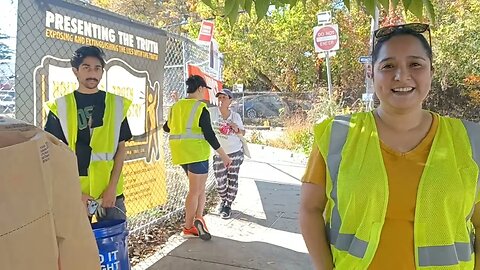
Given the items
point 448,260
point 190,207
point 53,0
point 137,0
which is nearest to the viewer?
point 448,260

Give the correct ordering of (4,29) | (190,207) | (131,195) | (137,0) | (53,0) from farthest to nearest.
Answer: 1. (137,0)
2. (190,207)
3. (131,195)
4. (53,0)
5. (4,29)

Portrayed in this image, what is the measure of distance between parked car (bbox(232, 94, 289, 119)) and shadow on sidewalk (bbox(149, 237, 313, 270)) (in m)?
16.2

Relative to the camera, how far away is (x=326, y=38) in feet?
37.7

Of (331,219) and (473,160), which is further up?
(473,160)

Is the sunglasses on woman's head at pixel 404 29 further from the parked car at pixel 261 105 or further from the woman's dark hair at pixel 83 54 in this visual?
the parked car at pixel 261 105

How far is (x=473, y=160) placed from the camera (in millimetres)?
1619

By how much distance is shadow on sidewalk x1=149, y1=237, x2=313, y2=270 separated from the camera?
14.0 ft

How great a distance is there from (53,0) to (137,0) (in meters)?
21.6

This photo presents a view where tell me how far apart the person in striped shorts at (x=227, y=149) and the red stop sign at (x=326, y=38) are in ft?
20.7

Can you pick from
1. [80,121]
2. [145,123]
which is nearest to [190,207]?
[145,123]

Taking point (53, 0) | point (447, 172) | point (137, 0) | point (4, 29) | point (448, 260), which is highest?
point (137, 0)

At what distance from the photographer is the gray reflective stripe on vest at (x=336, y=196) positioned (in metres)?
1.63

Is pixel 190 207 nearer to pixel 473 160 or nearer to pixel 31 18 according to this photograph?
pixel 31 18

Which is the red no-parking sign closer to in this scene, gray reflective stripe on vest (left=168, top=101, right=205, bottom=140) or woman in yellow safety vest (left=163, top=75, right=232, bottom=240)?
woman in yellow safety vest (left=163, top=75, right=232, bottom=240)
